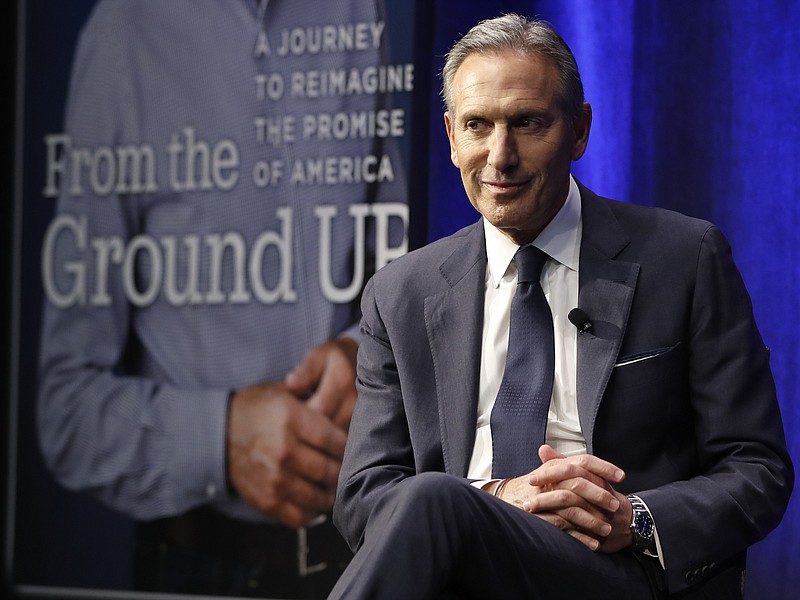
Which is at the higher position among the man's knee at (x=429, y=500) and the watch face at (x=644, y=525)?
the man's knee at (x=429, y=500)

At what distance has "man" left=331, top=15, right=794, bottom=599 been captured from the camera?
1545mm

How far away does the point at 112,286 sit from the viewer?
337cm

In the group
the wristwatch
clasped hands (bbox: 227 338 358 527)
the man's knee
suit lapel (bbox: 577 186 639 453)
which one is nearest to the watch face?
the wristwatch

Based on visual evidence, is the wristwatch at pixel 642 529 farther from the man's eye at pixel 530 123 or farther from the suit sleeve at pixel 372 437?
the man's eye at pixel 530 123

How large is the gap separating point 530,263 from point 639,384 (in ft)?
0.96

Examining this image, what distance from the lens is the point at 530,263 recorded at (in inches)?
75.5

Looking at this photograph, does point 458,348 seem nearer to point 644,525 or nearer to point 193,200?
point 644,525

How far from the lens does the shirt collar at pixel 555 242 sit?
6.35 ft

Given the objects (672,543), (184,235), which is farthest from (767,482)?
(184,235)

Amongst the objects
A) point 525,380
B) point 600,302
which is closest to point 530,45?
point 600,302

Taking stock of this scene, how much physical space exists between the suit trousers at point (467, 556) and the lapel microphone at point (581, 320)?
15.0 inches

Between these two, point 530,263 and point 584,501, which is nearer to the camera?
point 584,501

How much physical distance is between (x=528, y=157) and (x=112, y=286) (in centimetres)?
184

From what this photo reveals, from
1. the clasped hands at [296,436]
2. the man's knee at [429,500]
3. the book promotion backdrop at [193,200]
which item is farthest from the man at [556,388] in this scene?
the clasped hands at [296,436]
